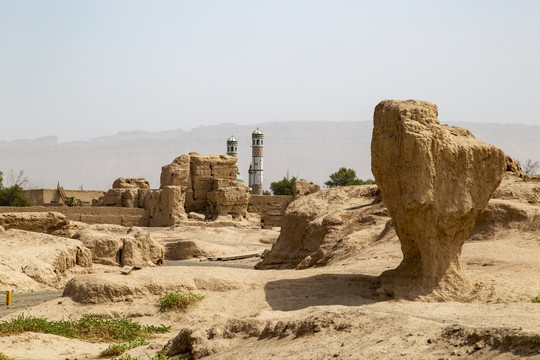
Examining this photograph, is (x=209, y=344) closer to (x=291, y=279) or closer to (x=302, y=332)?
(x=302, y=332)

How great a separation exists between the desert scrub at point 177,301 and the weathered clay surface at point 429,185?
2.83 meters

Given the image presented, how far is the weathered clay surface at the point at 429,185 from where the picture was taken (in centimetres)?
1045

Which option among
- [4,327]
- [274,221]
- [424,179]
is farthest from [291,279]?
[274,221]

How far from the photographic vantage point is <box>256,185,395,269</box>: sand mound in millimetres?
15203

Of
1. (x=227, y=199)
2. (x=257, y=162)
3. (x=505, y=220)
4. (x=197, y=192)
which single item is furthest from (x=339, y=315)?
(x=257, y=162)

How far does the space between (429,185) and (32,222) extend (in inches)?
488

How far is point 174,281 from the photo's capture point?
439 inches

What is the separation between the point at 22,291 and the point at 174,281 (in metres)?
4.34

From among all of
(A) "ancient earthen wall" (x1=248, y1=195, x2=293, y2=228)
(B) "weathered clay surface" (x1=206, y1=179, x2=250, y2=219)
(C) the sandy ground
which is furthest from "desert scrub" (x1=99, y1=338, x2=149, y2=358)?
(A) "ancient earthen wall" (x1=248, y1=195, x2=293, y2=228)

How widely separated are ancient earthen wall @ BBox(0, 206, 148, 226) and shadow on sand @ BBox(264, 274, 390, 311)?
78.0 ft

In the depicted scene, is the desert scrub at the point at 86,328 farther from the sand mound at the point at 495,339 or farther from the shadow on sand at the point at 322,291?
the sand mound at the point at 495,339

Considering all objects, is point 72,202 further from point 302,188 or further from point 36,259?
point 36,259

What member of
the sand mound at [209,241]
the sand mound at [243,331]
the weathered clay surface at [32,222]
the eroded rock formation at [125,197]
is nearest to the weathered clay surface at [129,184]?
the eroded rock formation at [125,197]

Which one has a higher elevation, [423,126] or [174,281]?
[423,126]
